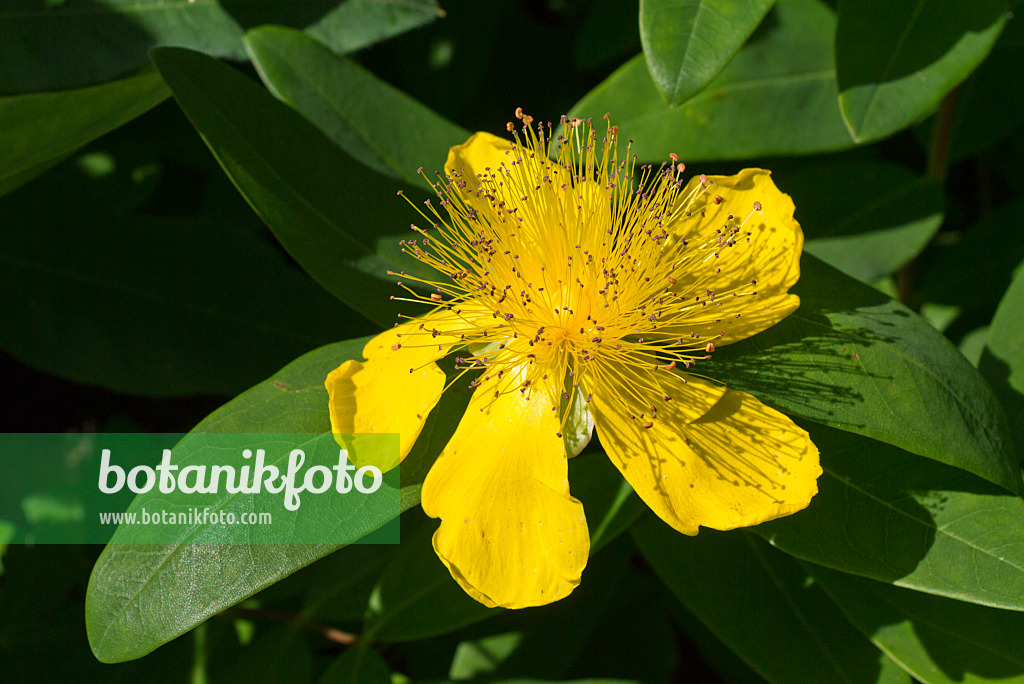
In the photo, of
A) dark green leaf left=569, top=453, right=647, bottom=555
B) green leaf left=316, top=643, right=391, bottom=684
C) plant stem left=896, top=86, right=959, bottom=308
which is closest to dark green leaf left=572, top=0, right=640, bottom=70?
plant stem left=896, top=86, right=959, bottom=308

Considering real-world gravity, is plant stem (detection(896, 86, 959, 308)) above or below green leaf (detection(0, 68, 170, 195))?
below

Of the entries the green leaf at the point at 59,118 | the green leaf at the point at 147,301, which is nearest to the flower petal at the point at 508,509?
the green leaf at the point at 147,301

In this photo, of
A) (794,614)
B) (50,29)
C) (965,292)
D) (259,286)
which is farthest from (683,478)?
(50,29)

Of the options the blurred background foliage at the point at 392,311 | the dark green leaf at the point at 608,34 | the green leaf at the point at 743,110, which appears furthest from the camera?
the dark green leaf at the point at 608,34

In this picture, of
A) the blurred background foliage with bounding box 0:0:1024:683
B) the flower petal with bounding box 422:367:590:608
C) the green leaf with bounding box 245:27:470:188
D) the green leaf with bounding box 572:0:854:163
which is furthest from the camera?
the green leaf with bounding box 572:0:854:163

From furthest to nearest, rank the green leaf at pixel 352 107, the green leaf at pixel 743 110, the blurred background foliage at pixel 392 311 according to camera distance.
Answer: the green leaf at pixel 743 110, the green leaf at pixel 352 107, the blurred background foliage at pixel 392 311

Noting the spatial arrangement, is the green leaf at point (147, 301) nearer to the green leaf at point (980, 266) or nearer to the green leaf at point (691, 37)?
the green leaf at point (691, 37)

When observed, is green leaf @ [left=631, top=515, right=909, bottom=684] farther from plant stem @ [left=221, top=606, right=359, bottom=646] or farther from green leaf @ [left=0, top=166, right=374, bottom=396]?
green leaf @ [left=0, top=166, right=374, bottom=396]

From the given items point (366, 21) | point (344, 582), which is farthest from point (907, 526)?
point (366, 21)
